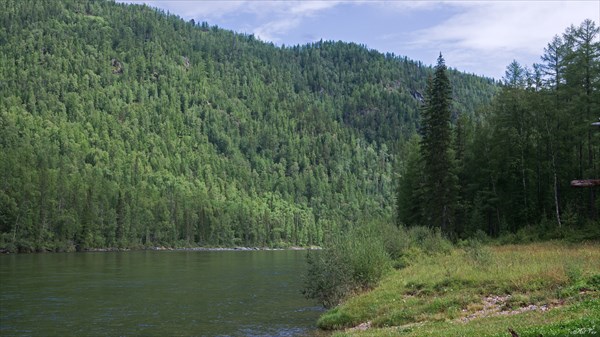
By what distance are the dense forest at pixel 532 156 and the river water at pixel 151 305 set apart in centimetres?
2110

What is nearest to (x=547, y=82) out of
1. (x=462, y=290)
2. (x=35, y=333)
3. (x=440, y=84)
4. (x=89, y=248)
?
(x=440, y=84)

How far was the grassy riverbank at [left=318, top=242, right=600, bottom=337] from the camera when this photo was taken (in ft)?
63.6

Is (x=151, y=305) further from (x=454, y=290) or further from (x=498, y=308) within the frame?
(x=498, y=308)

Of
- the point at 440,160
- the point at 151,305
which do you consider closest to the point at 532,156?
the point at 440,160

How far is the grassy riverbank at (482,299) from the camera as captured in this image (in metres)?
19.4

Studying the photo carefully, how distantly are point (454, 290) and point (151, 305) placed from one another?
24.8m

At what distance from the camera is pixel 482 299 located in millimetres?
26188

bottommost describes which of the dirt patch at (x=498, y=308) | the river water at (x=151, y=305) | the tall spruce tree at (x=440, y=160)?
the river water at (x=151, y=305)

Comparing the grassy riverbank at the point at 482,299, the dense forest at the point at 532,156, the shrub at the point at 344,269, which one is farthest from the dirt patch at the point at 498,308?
the dense forest at the point at 532,156

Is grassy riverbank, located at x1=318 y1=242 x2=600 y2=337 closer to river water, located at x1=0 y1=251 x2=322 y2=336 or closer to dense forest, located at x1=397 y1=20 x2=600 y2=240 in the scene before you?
river water, located at x1=0 y1=251 x2=322 y2=336

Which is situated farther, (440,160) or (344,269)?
(440,160)

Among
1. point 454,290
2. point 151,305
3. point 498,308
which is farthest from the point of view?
point 151,305

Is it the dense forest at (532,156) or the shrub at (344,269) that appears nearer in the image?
the shrub at (344,269)

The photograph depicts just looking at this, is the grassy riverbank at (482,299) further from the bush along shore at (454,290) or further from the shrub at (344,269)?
the shrub at (344,269)
